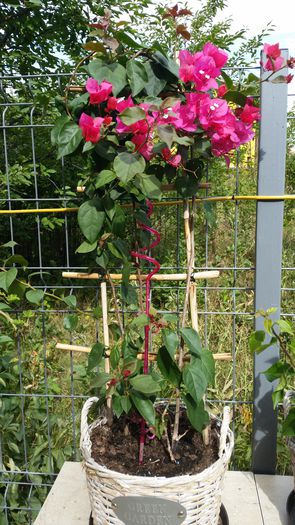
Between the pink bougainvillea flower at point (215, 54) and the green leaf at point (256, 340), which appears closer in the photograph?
the pink bougainvillea flower at point (215, 54)

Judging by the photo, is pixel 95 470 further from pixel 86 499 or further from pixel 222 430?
pixel 86 499

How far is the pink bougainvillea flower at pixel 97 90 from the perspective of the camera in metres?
1.10

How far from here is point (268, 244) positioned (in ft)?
5.06

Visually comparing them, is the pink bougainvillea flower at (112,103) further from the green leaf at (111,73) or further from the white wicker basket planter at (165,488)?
the white wicker basket planter at (165,488)

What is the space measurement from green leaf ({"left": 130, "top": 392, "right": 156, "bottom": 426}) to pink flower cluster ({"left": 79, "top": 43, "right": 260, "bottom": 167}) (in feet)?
1.93

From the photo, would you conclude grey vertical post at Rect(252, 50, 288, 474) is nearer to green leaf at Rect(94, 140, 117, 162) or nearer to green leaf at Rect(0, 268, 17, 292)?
green leaf at Rect(94, 140, 117, 162)

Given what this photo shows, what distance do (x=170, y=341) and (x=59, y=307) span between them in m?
1.49

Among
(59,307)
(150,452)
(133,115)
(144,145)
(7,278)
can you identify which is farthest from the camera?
(59,307)

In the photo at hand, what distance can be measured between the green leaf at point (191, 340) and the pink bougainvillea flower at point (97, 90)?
1.93ft

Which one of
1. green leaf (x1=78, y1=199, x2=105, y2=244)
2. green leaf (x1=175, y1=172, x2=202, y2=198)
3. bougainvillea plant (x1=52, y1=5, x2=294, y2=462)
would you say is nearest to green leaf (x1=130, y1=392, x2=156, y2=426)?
bougainvillea plant (x1=52, y1=5, x2=294, y2=462)

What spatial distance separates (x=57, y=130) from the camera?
47.3 inches

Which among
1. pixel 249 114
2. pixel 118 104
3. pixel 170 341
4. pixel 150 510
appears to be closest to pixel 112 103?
pixel 118 104

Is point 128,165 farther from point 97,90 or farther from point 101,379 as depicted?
point 101,379

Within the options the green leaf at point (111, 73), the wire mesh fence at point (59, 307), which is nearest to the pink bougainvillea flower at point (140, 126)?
the green leaf at point (111, 73)
